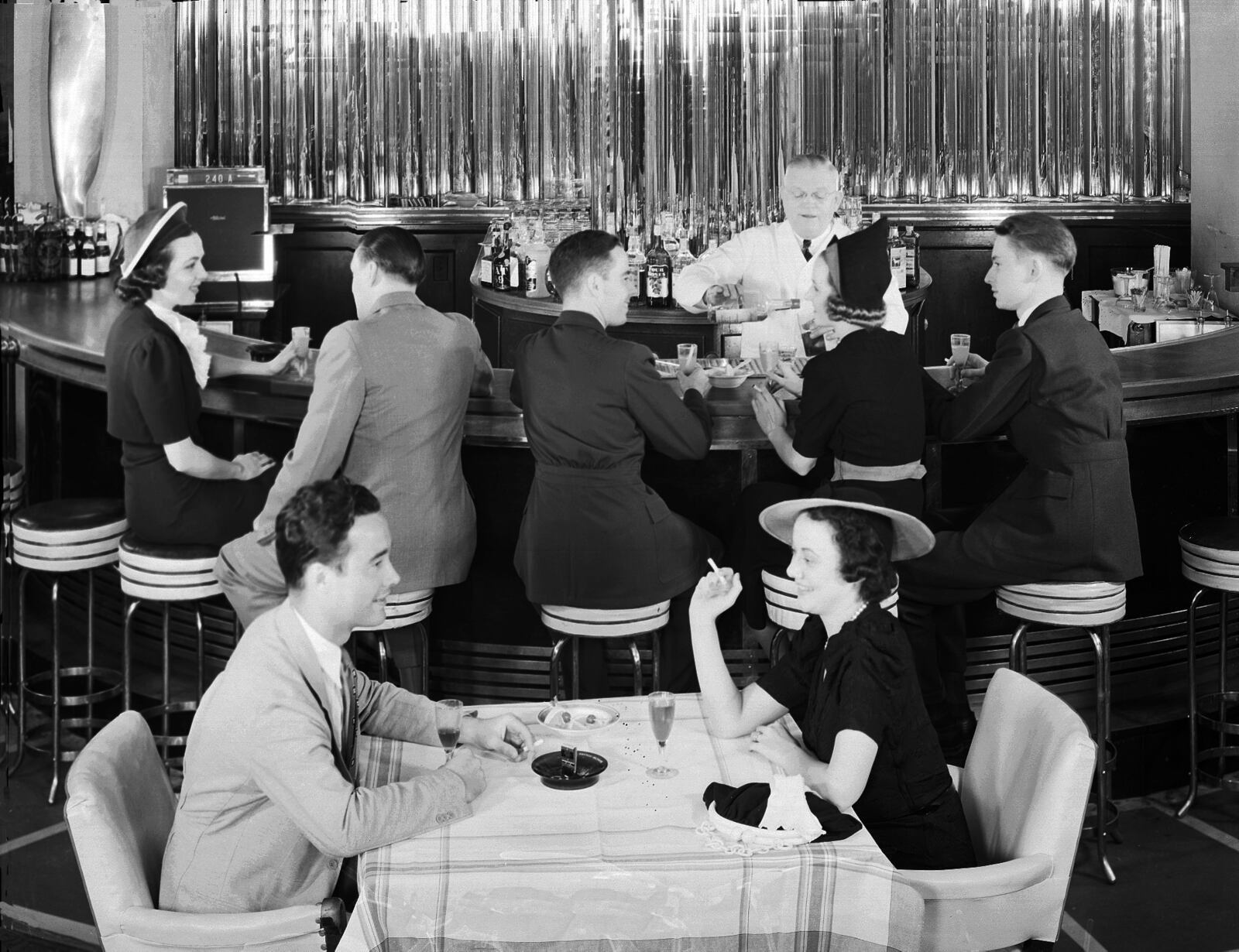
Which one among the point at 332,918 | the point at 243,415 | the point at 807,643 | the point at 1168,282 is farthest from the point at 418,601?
the point at 1168,282

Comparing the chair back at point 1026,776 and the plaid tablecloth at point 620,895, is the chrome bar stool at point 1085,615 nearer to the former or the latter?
the chair back at point 1026,776

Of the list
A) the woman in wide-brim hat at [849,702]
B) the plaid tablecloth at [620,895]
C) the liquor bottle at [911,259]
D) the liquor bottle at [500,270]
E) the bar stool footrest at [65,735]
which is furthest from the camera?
the liquor bottle at [911,259]

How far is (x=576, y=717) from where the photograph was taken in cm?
286

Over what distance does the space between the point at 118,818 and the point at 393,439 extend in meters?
1.57

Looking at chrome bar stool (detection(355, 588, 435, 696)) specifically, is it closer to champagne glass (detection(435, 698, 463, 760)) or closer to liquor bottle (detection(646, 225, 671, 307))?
champagne glass (detection(435, 698, 463, 760))

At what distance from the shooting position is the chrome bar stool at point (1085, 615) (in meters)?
3.83

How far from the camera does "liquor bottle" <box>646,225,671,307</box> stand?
240 inches

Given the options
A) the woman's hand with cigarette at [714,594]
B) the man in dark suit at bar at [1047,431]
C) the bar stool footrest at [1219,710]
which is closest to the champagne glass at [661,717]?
the woman's hand with cigarette at [714,594]

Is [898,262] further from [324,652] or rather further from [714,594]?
[324,652]

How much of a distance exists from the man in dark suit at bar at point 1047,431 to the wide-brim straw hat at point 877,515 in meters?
0.45

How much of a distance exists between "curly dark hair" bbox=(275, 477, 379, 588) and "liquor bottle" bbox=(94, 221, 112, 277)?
442 centimetres

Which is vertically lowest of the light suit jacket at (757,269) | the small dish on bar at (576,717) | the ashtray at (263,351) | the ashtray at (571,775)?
the ashtray at (571,775)

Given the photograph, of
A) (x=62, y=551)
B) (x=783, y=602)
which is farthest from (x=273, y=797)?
(x=62, y=551)

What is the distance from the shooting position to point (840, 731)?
103 inches
